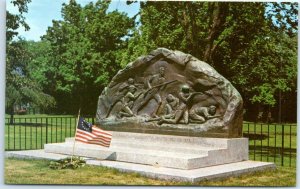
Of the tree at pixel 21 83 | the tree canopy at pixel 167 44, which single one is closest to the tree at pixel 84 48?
the tree canopy at pixel 167 44

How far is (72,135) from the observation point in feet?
35.5

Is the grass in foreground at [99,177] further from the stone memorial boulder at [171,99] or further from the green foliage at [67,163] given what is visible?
the stone memorial boulder at [171,99]

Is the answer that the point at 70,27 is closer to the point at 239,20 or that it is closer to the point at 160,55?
the point at 160,55

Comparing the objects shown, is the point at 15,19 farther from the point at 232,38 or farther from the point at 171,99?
the point at 232,38

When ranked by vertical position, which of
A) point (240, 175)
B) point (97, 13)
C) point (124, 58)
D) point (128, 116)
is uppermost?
point (97, 13)

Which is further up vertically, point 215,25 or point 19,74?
point 215,25

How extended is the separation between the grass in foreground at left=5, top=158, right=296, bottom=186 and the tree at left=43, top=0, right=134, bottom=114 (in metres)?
1.49

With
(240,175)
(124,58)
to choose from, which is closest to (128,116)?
(124,58)

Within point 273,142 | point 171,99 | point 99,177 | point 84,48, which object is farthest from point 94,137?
point 273,142

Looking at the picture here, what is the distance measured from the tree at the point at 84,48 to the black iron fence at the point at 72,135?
1.66 ft

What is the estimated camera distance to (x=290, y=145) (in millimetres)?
9219

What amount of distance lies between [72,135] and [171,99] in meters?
2.41

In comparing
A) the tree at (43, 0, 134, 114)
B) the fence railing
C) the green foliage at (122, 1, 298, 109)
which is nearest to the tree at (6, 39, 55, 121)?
the tree at (43, 0, 134, 114)

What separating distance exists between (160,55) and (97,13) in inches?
59.1
